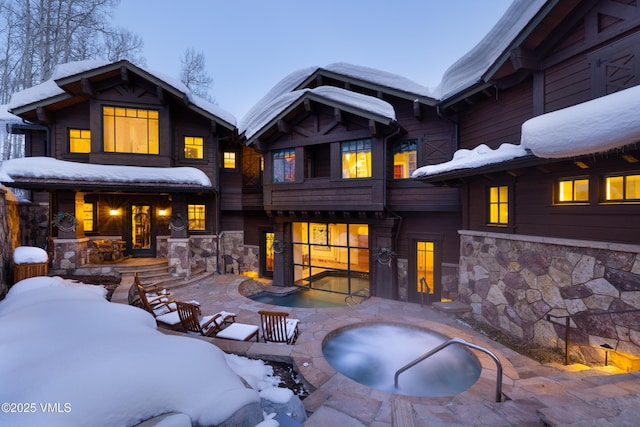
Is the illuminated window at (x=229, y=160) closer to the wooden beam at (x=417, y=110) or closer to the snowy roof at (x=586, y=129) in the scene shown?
the wooden beam at (x=417, y=110)

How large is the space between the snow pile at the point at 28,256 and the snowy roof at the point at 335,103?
8.28m

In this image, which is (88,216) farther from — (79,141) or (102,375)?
(102,375)

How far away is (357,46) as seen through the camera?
180000 millimetres

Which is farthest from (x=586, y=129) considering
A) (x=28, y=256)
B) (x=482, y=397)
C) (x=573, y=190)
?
(x=28, y=256)

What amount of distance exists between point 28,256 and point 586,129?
14.3 m

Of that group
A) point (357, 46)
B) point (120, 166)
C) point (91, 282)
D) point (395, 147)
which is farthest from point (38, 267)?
point (357, 46)

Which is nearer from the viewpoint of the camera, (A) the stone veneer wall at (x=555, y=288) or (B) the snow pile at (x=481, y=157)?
(A) the stone veneer wall at (x=555, y=288)

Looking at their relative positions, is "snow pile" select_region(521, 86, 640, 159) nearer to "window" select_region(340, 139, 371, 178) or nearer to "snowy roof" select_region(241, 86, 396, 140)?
"snowy roof" select_region(241, 86, 396, 140)

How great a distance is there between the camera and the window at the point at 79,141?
12750mm

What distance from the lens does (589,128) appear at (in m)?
4.86

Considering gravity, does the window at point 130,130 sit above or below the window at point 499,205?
above

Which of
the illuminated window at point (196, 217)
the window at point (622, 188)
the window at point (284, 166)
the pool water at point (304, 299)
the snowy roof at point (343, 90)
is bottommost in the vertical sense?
the pool water at point (304, 299)

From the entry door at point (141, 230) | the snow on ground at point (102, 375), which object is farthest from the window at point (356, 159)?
the entry door at point (141, 230)

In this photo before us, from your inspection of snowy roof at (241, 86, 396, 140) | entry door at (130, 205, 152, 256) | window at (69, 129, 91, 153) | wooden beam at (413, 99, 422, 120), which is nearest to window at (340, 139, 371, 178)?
snowy roof at (241, 86, 396, 140)
